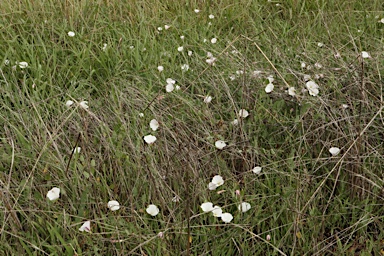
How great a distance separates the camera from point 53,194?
1.65m

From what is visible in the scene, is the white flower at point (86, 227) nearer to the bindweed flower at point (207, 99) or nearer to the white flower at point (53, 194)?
the white flower at point (53, 194)

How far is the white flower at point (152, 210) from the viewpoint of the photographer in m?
1.63

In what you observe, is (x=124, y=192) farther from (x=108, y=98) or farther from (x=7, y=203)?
(x=108, y=98)

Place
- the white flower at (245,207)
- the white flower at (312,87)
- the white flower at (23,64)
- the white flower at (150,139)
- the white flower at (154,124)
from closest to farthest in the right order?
the white flower at (245,207)
the white flower at (150,139)
the white flower at (154,124)
the white flower at (312,87)
the white flower at (23,64)

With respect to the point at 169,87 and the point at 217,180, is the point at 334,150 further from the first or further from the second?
the point at 169,87

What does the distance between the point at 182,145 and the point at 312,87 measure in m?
0.73

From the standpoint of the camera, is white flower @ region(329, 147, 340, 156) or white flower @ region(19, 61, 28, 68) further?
white flower @ region(19, 61, 28, 68)

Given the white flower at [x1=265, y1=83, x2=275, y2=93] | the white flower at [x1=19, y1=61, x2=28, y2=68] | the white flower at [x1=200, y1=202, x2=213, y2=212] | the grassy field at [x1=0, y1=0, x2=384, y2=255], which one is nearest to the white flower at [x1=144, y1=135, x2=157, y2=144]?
the grassy field at [x1=0, y1=0, x2=384, y2=255]

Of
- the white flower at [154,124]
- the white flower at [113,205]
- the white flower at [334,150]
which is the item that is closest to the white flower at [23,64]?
the white flower at [154,124]

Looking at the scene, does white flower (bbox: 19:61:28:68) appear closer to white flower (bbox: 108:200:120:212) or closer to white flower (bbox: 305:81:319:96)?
white flower (bbox: 108:200:120:212)

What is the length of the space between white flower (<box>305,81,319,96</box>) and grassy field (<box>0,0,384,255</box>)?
0.05 feet

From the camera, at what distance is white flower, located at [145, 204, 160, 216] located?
1629 mm

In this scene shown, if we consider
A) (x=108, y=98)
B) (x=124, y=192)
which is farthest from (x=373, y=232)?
(x=108, y=98)

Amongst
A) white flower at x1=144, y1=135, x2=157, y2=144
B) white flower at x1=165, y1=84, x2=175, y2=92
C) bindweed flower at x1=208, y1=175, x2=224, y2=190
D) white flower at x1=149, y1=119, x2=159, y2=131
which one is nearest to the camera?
bindweed flower at x1=208, y1=175, x2=224, y2=190
